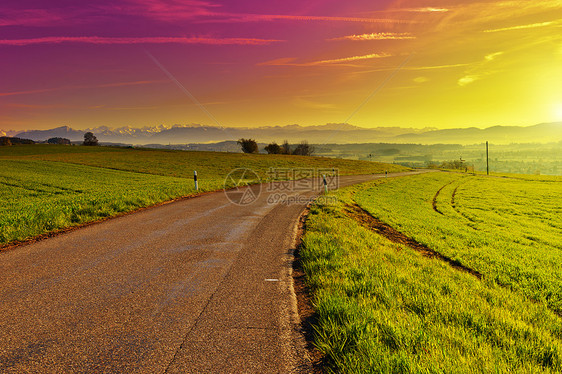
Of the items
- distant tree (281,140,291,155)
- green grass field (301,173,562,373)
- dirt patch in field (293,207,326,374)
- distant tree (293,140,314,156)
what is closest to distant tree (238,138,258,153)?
distant tree (281,140,291,155)

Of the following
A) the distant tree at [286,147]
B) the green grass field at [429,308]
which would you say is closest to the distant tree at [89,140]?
the distant tree at [286,147]

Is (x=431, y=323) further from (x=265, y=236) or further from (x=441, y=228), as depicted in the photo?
(x=441, y=228)

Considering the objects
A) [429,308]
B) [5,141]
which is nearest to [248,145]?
[5,141]

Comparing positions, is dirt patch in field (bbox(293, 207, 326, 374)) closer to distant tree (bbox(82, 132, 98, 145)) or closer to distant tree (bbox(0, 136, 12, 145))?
distant tree (bbox(0, 136, 12, 145))

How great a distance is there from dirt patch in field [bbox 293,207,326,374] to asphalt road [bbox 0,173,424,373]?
0.12 m

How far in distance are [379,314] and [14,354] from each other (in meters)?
4.52

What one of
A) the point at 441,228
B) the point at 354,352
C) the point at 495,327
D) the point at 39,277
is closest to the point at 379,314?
the point at 354,352

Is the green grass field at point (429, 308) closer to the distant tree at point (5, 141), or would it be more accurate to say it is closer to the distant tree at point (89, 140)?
the distant tree at point (5, 141)

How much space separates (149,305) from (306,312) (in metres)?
2.42

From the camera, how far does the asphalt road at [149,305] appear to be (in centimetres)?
306

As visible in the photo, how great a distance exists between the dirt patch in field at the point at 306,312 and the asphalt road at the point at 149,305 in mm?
122

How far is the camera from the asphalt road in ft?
10.0

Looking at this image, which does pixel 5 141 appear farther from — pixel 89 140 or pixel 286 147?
pixel 286 147

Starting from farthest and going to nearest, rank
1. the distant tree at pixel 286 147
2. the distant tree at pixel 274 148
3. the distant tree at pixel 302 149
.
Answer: the distant tree at pixel 302 149 → the distant tree at pixel 286 147 → the distant tree at pixel 274 148
